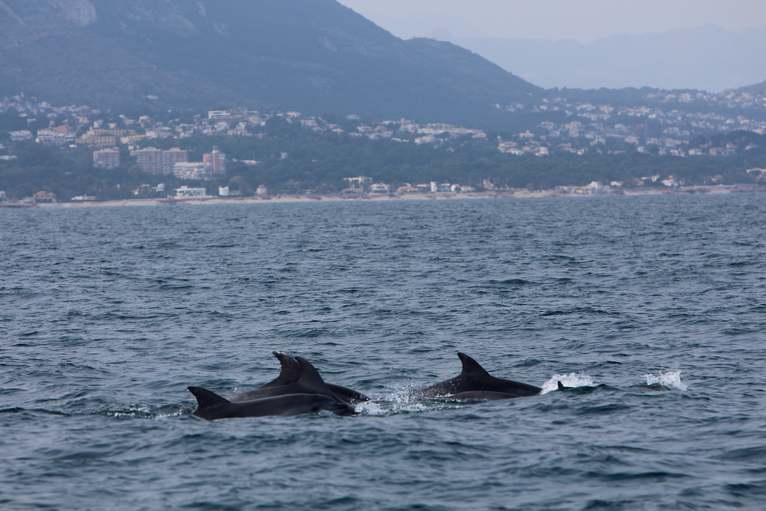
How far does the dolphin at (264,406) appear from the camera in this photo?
2092cm

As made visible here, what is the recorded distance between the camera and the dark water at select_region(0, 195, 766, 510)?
16953 mm

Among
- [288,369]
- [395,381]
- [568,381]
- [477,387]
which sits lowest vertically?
[395,381]

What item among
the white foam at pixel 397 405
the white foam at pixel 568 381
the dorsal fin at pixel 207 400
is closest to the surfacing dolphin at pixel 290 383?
the white foam at pixel 397 405

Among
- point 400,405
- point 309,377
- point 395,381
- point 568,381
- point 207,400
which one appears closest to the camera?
point 207,400

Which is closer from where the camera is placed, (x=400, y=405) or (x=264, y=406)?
(x=264, y=406)

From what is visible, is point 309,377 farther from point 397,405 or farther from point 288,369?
point 397,405

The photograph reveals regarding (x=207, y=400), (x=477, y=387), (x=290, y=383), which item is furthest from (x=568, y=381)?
(x=207, y=400)

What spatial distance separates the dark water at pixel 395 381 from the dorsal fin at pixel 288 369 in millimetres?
1148

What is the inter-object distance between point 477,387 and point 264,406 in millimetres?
3907

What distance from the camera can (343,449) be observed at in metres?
18.8

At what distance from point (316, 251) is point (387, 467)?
48465mm

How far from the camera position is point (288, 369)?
21.9m

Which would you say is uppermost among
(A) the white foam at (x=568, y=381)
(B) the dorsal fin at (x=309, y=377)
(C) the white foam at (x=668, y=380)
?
(B) the dorsal fin at (x=309, y=377)

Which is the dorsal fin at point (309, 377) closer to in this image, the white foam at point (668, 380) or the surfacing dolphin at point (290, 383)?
the surfacing dolphin at point (290, 383)
